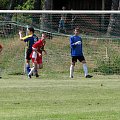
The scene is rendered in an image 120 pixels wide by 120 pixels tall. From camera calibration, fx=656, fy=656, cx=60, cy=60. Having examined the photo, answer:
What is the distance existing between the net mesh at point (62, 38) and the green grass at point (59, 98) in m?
2.36

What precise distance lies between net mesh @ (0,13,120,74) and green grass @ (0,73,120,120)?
2358 mm

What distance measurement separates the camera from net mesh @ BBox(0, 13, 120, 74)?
25094 millimetres

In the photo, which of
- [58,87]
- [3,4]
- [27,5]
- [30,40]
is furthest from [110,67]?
[3,4]

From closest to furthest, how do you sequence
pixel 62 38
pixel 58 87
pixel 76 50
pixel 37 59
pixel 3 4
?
pixel 58 87, pixel 37 59, pixel 76 50, pixel 62 38, pixel 3 4

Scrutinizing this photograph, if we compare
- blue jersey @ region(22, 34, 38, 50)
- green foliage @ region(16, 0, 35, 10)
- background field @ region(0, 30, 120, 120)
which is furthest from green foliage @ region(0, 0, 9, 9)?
blue jersey @ region(22, 34, 38, 50)

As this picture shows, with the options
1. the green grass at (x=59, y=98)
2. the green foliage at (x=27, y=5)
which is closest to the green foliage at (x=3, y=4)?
the green foliage at (x=27, y=5)

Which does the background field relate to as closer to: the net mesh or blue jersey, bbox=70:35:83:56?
the net mesh

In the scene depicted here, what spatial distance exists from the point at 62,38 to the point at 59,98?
964cm

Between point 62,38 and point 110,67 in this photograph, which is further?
point 62,38

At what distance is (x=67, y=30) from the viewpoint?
25906 mm

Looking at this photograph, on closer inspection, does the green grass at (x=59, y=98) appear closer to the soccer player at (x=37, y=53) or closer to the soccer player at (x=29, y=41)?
the soccer player at (x=37, y=53)

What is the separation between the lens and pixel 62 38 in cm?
2566

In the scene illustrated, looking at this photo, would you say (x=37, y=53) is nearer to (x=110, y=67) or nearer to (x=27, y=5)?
(x=110, y=67)

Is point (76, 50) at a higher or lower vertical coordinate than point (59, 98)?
higher
